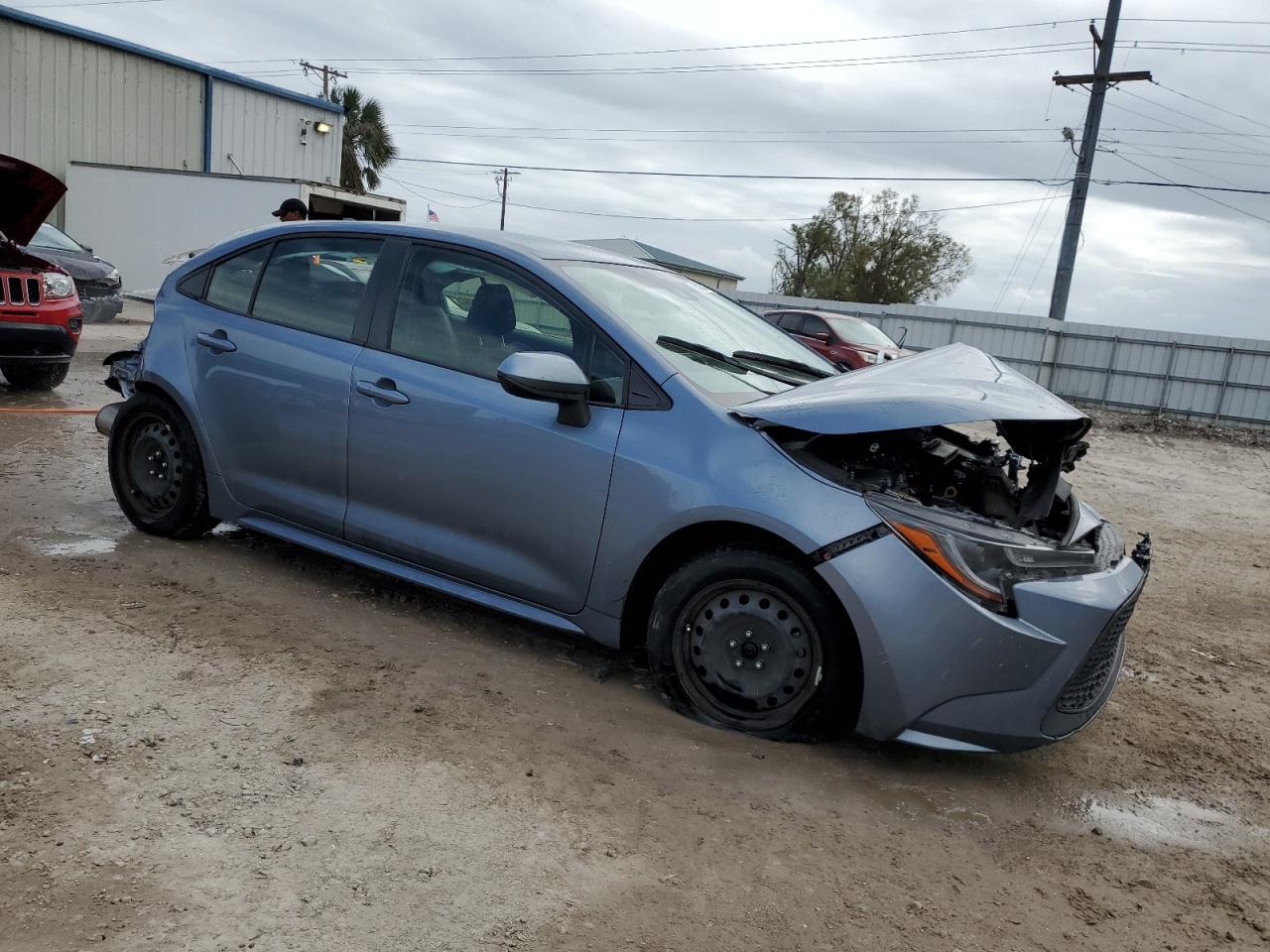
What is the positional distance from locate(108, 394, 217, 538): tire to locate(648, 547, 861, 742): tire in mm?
2488

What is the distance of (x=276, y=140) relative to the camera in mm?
25422

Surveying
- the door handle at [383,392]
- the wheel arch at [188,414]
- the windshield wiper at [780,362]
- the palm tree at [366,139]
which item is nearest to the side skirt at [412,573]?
the wheel arch at [188,414]

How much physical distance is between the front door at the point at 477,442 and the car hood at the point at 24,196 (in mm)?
5528

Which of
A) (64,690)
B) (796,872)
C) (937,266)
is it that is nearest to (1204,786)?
(796,872)

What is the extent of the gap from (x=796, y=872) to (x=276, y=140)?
2649 cm

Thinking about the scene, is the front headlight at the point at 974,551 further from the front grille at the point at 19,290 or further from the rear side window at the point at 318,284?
the front grille at the point at 19,290

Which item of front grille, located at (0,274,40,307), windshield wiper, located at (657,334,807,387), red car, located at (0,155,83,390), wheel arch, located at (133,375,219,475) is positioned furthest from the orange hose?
windshield wiper, located at (657,334,807,387)

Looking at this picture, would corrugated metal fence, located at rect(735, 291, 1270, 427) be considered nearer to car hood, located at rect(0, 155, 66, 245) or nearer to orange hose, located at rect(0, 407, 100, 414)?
car hood, located at rect(0, 155, 66, 245)

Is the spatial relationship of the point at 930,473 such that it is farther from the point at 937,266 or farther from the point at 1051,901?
the point at 937,266

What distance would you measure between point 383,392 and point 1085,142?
2567 centimetres

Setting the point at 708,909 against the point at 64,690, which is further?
the point at 64,690

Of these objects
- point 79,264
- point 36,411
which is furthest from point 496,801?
point 79,264

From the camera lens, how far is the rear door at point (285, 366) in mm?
4098

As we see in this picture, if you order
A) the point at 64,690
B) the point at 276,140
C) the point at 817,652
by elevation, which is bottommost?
the point at 64,690
